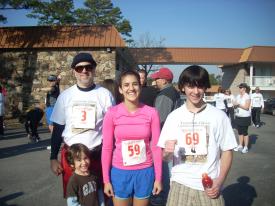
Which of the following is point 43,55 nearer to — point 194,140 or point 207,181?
point 194,140

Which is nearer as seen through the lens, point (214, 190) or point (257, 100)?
point (214, 190)

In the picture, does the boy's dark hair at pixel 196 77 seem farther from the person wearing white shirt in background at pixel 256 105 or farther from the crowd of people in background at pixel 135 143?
the person wearing white shirt in background at pixel 256 105

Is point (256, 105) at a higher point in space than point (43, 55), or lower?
lower

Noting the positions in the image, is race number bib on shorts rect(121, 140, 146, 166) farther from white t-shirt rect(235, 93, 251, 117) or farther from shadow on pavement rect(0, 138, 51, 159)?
white t-shirt rect(235, 93, 251, 117)

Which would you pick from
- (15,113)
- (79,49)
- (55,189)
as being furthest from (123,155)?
(15,113)

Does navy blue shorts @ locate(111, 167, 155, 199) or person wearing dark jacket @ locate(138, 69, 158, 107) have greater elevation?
person wearing dark jacket @ locate(138, 69, 158, 107)

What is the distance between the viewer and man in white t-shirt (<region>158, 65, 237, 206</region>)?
7.95 ft

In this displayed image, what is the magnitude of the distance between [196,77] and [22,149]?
7.60 meters

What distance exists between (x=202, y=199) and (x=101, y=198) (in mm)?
1179

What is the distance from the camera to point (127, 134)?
9.00ft

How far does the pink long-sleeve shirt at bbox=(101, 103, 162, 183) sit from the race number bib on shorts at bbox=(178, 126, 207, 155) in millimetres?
379

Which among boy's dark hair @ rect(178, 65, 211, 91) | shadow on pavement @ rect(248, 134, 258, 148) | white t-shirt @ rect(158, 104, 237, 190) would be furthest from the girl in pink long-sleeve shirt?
shadow on pavement @ rect(248, 134, 258, 148)

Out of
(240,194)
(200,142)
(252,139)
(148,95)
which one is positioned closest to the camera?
(200,142)

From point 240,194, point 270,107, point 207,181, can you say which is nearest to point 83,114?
point 207,181
